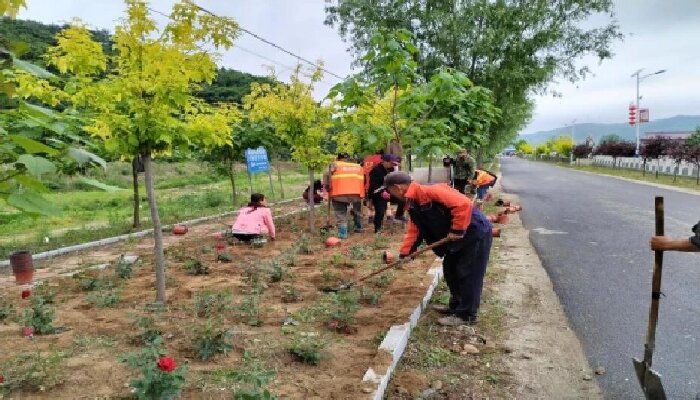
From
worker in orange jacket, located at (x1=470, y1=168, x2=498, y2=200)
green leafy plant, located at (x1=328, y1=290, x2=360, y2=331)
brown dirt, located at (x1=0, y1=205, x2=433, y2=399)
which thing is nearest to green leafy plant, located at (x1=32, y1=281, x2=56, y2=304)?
brown dirt, located at (x1=0, y1=205, x2=433, y2=399)

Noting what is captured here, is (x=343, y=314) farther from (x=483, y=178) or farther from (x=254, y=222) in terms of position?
(x=483, y=178)

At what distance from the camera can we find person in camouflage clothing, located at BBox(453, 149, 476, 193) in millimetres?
12359

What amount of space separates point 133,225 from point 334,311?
8.35 m

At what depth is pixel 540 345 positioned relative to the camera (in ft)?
14.8

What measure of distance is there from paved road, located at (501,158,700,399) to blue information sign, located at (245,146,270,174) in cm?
779

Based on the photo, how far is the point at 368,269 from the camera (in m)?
6.76

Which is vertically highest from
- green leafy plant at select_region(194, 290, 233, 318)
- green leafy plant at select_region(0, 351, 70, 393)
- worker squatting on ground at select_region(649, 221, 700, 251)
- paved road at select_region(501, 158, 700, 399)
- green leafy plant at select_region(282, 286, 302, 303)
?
worker squatting on ground at select_region(649, 221, 700, 251)

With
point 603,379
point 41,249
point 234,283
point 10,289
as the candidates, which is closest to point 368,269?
point 234,283

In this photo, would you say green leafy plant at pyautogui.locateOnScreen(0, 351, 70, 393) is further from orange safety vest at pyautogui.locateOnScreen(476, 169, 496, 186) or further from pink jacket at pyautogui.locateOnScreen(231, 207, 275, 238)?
orange safety vest at pyautogui.locateOnScreen(476, 169, 496, 186)

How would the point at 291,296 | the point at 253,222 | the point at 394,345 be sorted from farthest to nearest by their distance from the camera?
the point at 253,222 → the point at 291,296 → the point at 394,345

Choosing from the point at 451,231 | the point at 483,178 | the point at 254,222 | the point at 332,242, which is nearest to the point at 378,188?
the point at 332,242

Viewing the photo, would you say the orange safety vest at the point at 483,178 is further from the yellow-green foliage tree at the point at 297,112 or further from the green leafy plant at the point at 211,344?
the green leafy plant at the point at 211,344

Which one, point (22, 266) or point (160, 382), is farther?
point (22, 266)

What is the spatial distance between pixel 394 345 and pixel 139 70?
128 inches
